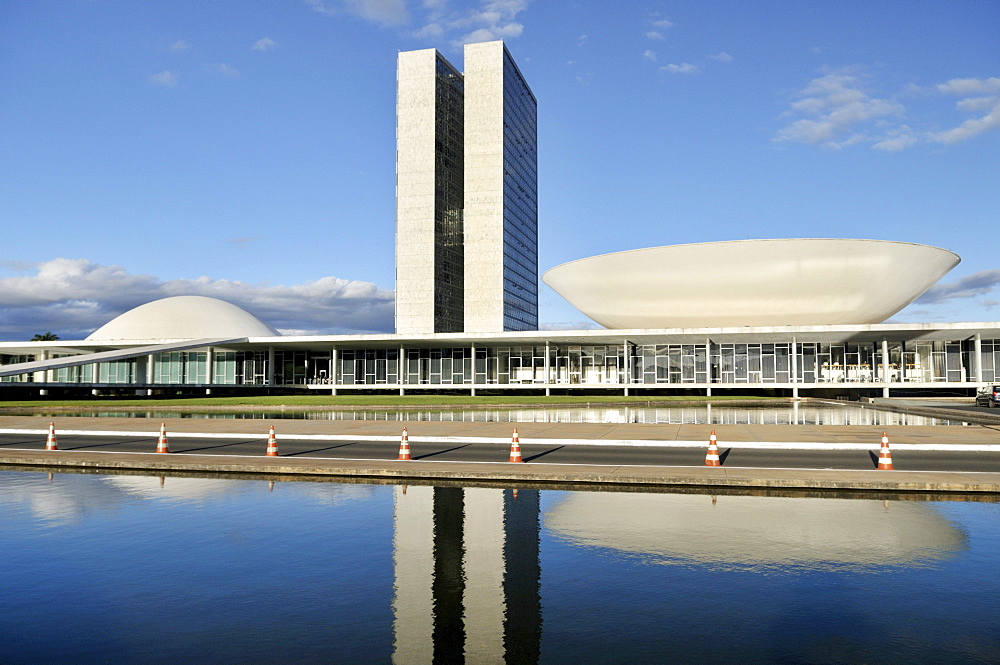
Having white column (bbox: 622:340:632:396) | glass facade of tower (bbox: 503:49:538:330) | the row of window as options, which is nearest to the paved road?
white column (bbox: 622:340:632:396)

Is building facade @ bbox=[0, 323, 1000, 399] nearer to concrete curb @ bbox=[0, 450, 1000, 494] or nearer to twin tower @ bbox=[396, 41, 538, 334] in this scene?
concrete curb @ bbox=[0, 450, 1000, 494]

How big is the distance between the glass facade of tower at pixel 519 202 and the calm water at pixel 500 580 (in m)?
117

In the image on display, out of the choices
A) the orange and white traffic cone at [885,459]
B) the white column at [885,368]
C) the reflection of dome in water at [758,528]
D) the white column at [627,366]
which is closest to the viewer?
the reflection of dome in water at [758,528]

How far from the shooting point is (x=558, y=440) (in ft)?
69.6

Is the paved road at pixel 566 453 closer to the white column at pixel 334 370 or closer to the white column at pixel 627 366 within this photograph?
the white column at pixel 627 366

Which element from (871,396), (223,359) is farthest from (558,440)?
(223,359)

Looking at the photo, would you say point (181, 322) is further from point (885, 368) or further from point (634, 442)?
point (634, 442)

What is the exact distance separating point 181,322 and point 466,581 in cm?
9555

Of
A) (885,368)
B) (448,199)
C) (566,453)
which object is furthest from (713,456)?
(448,199)

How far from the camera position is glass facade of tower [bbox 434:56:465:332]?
124562 mm

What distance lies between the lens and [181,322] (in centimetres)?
9494

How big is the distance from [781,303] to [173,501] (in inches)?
2283

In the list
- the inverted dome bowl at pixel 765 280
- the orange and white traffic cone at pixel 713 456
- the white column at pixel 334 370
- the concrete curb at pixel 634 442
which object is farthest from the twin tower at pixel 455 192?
the orange and white traffic cone at pixel 713 456

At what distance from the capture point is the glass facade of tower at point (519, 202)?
130 metres
